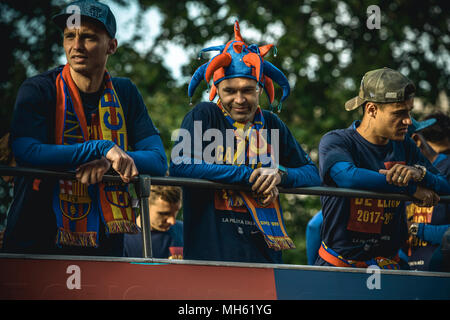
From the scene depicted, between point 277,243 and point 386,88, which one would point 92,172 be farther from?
point 386,88

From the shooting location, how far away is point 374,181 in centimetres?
408

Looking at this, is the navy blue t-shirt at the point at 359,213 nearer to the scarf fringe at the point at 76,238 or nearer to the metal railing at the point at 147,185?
the metal railing at the point at 147,185

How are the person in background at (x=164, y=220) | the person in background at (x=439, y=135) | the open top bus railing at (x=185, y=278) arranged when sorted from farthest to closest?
the person in background at (x=164, y=220) → the person in background at (x=439, y=135) → the open top bus railing at (x=185, y=278)

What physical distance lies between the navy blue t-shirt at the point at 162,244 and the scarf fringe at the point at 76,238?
6.05ft

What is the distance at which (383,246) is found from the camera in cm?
429

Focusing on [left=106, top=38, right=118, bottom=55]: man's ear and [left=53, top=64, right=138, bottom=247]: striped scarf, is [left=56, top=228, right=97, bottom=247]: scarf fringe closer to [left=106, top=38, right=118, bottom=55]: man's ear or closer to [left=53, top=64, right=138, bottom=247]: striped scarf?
[left=53, top=64, right=138, bottom=247]: striped scarf

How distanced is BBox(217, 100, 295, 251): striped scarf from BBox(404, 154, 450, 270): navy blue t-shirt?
1.22m

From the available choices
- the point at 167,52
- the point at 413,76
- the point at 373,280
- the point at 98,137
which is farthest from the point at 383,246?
the point at 167,52

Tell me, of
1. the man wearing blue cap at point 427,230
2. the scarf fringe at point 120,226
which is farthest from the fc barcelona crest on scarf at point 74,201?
the man wearing blue cap at point 427,230

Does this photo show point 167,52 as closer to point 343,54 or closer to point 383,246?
point 343,54

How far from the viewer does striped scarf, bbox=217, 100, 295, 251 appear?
12.4ft

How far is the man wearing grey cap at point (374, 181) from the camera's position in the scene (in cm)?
415

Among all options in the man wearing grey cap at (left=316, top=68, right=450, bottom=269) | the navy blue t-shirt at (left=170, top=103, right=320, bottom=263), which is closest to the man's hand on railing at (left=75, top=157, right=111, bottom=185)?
the navy blue t-shirt at (left=170, top=103, right=320, bottom=263)
